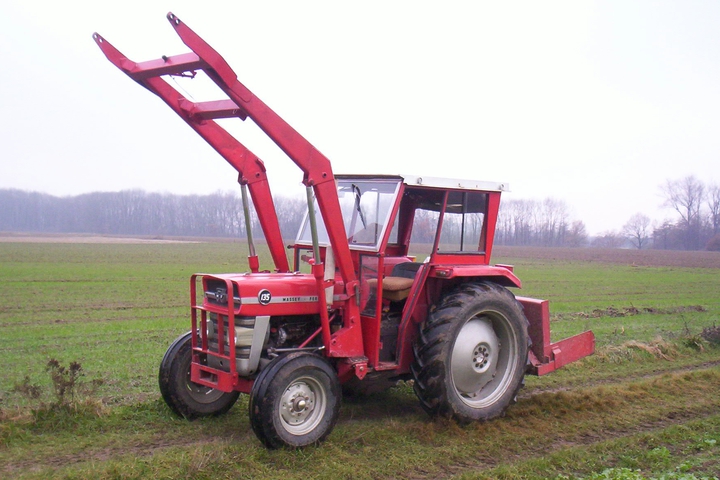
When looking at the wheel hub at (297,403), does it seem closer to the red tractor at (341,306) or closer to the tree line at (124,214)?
the red tractor at (341,306)

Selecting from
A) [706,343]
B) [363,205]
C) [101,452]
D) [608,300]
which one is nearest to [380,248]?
[363,205]

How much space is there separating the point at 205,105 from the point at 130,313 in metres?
10.2

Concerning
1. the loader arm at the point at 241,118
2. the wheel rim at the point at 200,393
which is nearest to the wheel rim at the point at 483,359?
the loader arm at the point at 241,118

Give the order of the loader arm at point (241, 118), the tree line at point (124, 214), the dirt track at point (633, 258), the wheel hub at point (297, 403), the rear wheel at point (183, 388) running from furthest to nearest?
1. the tree line at point (124, 214)
2. the dirt track at point (633, 258)
3. the rear wheel at point (183, 388)
4. the wheel hub at point (297, 403)
5. the loader arm at point (241, 118)

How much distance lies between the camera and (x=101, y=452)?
18.0 ft

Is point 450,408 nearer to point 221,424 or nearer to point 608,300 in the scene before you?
point 221,424

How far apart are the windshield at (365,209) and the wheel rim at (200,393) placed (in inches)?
75.4

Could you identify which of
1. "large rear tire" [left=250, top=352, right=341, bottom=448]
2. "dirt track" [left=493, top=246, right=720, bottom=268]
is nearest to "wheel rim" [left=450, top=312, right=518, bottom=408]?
"large rear tire" [left=250, top=352, right=341, bottom=448]

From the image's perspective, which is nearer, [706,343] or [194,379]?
[194,379]

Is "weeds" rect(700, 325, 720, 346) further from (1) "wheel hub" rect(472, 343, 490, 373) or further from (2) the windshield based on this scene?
(2) the windshield

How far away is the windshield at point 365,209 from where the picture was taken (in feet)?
21.1

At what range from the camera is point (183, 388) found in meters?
6.44

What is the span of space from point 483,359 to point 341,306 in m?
1.78

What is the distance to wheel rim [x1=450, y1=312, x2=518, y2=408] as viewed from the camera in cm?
672
